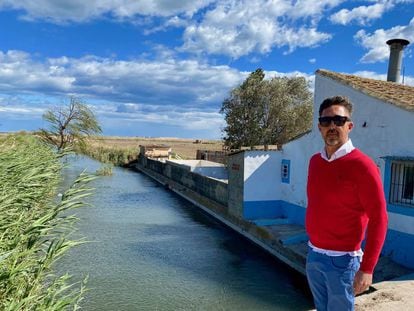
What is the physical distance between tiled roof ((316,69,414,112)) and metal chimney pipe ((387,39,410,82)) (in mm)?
2545

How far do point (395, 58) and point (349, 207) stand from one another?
1161cm

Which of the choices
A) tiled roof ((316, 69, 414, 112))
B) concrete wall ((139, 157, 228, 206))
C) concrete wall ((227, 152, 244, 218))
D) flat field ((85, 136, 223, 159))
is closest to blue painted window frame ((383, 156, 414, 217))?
tiled roof ((316, 69, 414, 112))

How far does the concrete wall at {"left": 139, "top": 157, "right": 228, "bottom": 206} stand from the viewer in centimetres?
1457

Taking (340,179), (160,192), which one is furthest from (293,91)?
(340,179)

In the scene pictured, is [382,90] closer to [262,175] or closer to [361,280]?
[262,175]

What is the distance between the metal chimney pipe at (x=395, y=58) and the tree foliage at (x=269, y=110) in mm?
9964

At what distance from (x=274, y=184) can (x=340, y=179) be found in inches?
390

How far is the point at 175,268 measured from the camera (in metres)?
8.83

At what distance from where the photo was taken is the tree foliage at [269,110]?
22281 millimetres

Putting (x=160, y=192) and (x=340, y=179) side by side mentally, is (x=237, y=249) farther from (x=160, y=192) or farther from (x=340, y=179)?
(x=160, y=192)

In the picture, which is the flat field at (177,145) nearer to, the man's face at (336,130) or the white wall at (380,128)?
the white wall at (380,128)

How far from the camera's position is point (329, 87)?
382 inches

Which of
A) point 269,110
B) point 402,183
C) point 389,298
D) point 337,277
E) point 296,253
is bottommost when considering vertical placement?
point 296,253

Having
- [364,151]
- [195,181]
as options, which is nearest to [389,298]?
[364,151]
